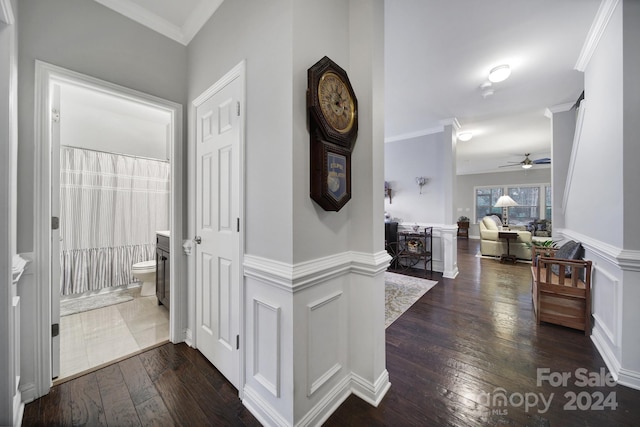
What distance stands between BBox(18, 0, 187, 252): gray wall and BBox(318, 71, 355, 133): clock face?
5.10ft

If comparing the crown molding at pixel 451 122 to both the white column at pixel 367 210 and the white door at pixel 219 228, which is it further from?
the white door at pixel 219 228

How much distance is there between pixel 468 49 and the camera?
2.34 m

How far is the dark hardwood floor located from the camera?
1.34 m

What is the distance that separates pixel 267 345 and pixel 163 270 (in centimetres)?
191

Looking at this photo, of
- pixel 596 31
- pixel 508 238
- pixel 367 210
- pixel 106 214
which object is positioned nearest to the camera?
pixel 367 210

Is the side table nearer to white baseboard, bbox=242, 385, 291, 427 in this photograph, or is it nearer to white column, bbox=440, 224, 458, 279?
white column, bbox=440, 224, 458, 279

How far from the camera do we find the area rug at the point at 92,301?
2.67m

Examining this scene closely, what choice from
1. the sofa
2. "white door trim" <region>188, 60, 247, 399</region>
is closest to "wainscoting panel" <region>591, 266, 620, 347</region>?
"white door trim" <region>188, 60, 247, 399</region>

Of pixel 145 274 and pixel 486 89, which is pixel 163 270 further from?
pixel 486 89

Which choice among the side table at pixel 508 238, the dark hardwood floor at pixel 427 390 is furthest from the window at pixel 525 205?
the dark hardwood floor at pixel 427 390

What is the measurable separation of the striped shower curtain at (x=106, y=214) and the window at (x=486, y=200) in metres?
10.2

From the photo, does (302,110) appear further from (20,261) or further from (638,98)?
(638,98)

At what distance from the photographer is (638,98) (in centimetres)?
158

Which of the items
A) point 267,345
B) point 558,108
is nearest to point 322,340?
point 267,345
